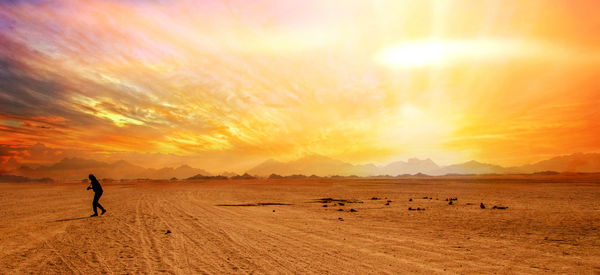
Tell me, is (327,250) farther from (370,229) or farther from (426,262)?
(370,229)

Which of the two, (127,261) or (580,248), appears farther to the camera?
(580,248)

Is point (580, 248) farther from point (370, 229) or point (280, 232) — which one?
point (280, 232)

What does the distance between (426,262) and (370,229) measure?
564cm

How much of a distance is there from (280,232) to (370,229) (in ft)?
14.1

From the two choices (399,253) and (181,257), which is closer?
(181,257)

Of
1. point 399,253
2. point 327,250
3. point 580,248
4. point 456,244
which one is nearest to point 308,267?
point 327,250

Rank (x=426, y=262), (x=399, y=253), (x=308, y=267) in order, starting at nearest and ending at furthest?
(x=308, y=267) < (x=426, y=262) < (x=399, y=253)

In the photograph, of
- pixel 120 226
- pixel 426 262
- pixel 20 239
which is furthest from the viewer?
pixel 120 226

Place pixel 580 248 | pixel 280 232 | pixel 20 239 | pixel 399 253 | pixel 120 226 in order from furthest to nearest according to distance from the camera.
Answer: pixel 120 226 → pixel 280 232 → pixel 20 239 → pixel 580 248 → pixel 399 253

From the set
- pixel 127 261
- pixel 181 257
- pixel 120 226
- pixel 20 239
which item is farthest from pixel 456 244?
pixel 20 239

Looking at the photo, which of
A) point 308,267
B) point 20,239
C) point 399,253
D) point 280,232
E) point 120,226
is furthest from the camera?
point 120,226

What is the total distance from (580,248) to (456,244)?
399 centimetres

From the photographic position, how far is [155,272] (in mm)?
7383

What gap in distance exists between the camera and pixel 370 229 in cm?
1408
